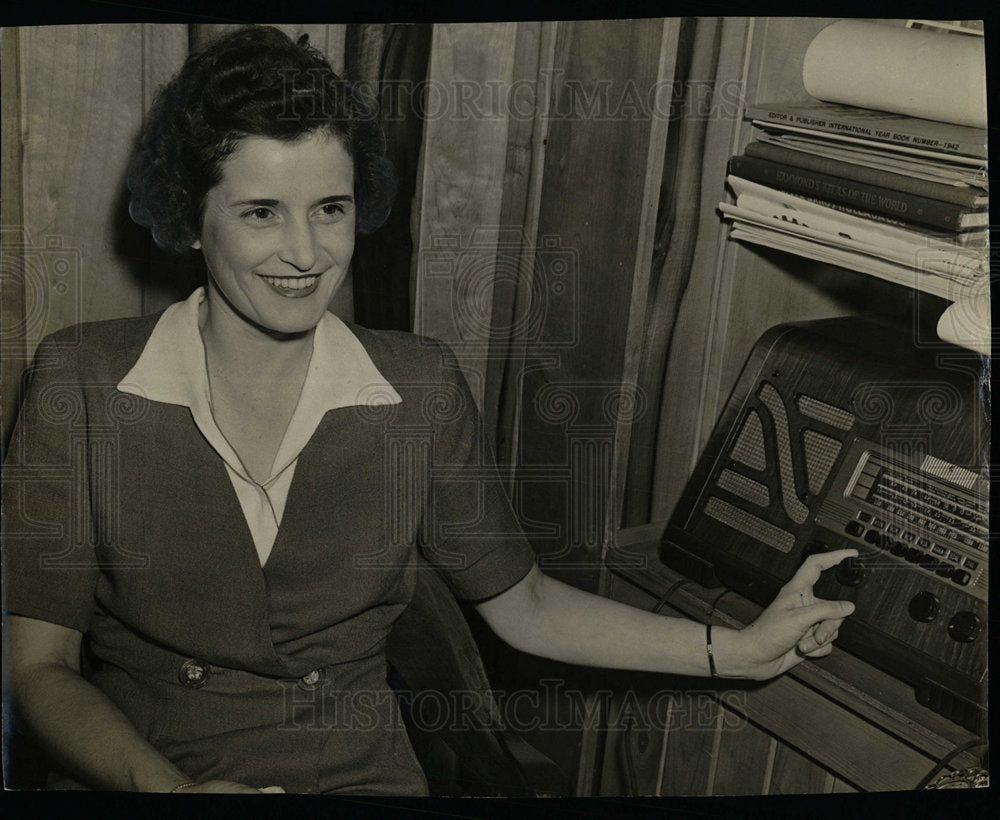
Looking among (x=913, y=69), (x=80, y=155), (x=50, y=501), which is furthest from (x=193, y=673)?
Answer: (x=913, y=69)

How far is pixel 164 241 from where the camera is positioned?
1.32m

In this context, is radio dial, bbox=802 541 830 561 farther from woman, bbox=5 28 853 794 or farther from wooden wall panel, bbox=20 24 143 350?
wooden wall panel, bbox=20 24 143 350

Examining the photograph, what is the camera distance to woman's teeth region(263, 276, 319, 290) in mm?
1302

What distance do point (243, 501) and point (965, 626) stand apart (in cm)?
90

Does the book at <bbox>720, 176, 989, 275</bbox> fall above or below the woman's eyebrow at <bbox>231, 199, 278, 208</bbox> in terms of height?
above

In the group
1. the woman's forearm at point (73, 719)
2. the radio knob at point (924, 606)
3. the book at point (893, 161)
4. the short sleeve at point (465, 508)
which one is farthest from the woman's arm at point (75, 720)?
the book at point (893, 161)

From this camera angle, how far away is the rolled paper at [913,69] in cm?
132

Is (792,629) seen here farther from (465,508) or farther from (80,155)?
(80,155)

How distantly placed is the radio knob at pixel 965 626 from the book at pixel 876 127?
55cm

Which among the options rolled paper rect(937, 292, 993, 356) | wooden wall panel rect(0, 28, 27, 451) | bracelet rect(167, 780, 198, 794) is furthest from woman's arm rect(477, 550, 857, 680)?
wooden wall panel rect(0, 28, 27, 451)

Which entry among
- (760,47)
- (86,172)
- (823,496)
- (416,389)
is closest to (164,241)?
(86,172)

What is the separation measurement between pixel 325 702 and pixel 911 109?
107 centimetres

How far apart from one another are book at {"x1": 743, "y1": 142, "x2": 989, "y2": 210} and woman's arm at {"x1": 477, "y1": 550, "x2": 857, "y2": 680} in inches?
18.6

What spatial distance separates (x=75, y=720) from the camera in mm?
1348
